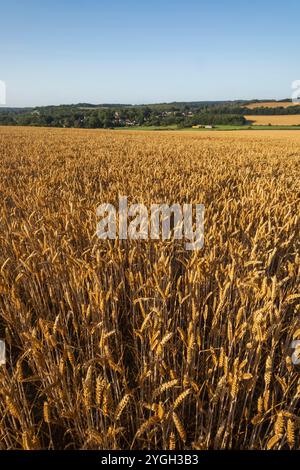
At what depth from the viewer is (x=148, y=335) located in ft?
6.91

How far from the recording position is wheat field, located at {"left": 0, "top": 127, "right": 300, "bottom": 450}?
4.82 ft

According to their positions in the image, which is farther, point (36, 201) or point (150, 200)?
point (150, 200)

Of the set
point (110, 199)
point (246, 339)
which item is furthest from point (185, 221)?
point (246, 339)

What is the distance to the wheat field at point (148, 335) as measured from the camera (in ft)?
4.82

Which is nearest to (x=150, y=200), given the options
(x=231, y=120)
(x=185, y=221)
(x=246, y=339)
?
(x=185, y=221)
